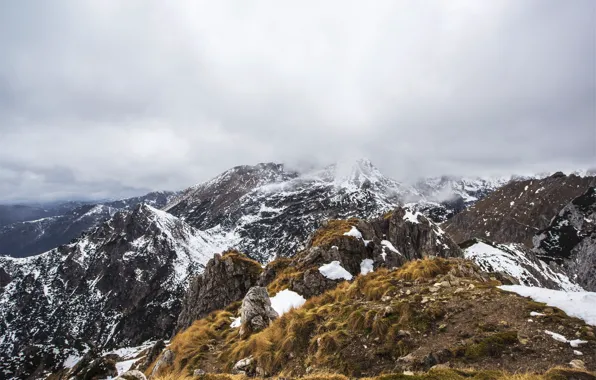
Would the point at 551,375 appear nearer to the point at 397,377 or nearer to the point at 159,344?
the point at 397,377

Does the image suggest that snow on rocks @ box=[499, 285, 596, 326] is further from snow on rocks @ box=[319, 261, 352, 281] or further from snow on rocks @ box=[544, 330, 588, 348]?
snow on rocks @ box=[319, 261, 352, 281]

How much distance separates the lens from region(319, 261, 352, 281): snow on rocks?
3166cm

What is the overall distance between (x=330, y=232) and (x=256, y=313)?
3119 centimetres

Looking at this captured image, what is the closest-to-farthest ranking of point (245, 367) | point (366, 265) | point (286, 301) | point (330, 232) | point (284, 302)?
point (245, 367) → point (284, 302) → point (286, 301) → point (366, 265) → point (330, 232)

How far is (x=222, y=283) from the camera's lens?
61156 millimetres

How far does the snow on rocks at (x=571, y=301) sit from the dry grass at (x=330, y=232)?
30.1m

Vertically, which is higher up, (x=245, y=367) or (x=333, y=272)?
(x=333, y=272)

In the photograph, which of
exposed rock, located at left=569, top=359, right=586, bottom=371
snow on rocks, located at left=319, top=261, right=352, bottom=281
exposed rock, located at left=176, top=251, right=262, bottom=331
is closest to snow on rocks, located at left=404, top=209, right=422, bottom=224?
exposed rock, located at left=176, top=251, right=262, bottom=331

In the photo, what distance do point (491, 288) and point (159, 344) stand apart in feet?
88.1

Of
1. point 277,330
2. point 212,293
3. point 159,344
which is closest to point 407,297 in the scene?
point 277,330

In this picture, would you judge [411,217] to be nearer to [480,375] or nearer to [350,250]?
[350,250]

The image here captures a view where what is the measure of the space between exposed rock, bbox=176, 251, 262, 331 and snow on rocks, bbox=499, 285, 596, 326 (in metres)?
42.7

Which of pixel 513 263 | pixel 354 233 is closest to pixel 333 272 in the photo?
pixel 354 233

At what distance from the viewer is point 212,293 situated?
6581cm
